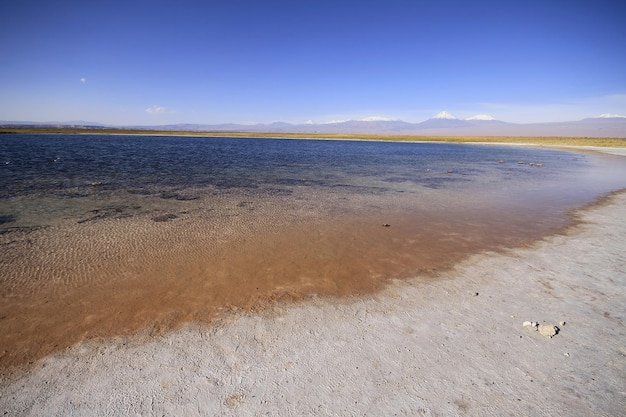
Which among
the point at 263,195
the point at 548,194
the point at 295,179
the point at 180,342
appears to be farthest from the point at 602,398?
the point at 295,179

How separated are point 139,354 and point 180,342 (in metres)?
0.57

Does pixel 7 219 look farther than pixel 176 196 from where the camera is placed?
No

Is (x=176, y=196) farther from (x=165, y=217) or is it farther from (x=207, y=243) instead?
(x=207, y=243)

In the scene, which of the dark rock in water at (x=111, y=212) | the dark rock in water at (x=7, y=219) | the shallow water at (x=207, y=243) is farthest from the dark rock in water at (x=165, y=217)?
the dark rock in water at (x=7, y=219)

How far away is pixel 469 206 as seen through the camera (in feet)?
49.1

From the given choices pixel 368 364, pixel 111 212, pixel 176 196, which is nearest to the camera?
pixel 368 364

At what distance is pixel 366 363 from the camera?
4.44 metres

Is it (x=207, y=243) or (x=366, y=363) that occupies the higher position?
(x=366, y=363)

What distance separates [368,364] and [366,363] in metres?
0.03

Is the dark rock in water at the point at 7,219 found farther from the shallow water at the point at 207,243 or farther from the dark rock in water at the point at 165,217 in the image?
the dark rock in water at the point at 165,217

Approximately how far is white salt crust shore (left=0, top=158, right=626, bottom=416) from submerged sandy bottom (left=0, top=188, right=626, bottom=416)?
2 cm

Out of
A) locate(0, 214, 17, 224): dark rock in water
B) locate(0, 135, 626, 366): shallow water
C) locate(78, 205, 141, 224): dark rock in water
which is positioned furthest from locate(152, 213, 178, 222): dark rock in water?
locate(0, 214, 17, 224): dark rock in water

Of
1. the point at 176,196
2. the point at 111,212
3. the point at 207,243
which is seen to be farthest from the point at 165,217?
the point at 176,196

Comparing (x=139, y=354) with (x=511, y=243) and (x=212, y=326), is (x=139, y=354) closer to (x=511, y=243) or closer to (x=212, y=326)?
(x=212, y=326)
